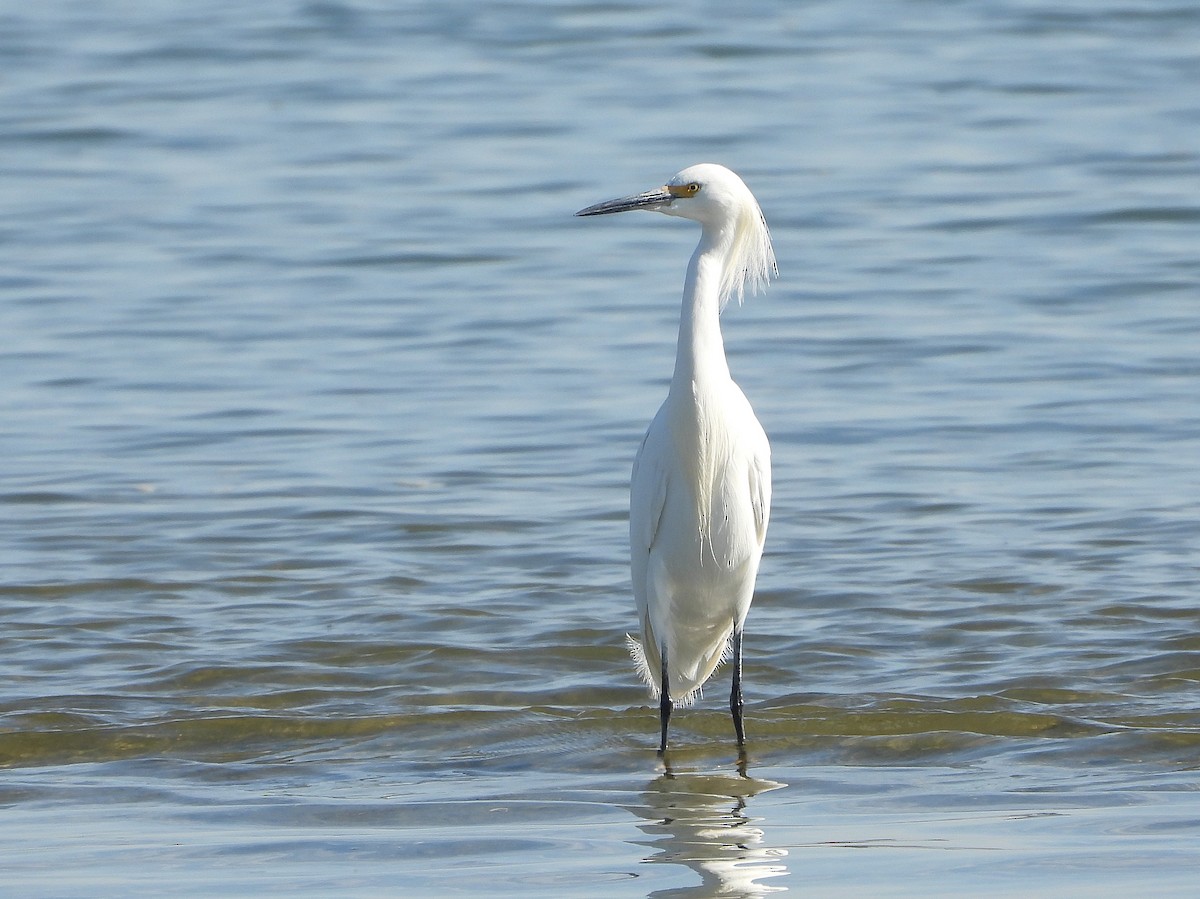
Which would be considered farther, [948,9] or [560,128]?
[948,9]

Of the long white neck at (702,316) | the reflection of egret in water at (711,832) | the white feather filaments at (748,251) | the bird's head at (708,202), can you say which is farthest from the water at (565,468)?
the bird's head at (708,202)

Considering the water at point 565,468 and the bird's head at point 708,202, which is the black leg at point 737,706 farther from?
the bird's head at point 708,202

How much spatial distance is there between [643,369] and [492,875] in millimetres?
5773

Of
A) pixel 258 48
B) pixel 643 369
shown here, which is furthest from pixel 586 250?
pixel 258 48

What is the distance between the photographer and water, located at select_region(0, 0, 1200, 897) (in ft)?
15.4

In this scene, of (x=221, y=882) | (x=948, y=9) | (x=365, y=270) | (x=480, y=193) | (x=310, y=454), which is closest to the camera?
(x=221, y=882)

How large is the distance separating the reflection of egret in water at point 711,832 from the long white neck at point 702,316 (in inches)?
42.0

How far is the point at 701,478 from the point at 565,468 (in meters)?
3.04

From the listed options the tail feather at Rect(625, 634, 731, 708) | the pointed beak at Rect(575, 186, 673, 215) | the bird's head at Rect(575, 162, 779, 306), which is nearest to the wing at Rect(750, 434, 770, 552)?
the tail feather at Rect(625, 634, 731, 708)

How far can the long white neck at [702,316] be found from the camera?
517 centimetres

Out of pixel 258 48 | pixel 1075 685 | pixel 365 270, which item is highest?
pixel 258 48

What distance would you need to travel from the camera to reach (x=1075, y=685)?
19.4ft

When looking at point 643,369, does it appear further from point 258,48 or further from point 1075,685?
point 258,48

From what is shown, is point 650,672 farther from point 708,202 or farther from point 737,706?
point 708,202
